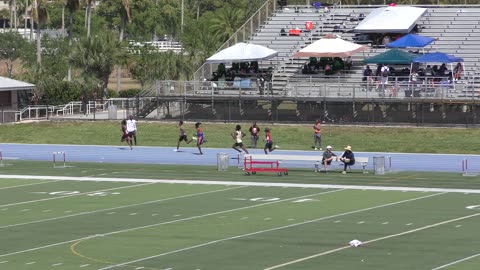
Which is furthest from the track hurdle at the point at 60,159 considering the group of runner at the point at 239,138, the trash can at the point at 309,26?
the trash can at the point at 309,26

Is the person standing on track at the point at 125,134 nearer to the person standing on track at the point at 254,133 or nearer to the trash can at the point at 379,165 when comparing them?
the person standing on track at the point at 254,133

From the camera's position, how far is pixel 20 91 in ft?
245

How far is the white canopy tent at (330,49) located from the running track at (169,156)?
12026 millimetres

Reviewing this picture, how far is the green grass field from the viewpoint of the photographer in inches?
1174

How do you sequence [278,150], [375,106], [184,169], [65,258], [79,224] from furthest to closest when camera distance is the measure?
[375,106] < [278,150] < [184,169] < [79,224] < [65,258]

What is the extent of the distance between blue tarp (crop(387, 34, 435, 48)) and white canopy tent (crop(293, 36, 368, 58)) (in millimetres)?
2024

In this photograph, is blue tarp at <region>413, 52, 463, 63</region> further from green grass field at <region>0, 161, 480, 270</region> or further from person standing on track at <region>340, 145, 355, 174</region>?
person standing on track at <region>340, 145, 355, 174</region>

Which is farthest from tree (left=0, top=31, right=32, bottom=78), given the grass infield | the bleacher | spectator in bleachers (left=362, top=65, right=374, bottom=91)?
spectator in bleachers (left=362, top=65, right=374, bottom=91)

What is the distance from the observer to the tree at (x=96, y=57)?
257 feet

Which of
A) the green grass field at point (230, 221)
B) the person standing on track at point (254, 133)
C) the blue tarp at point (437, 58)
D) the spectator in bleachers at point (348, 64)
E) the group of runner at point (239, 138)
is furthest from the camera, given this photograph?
the spectator in bleachers at point (348, 64)

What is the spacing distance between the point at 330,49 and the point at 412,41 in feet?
14.3

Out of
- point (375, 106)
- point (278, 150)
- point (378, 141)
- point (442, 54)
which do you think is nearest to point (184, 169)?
point (278, 150)

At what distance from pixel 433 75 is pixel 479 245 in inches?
1403

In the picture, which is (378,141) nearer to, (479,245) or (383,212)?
(383,212)
